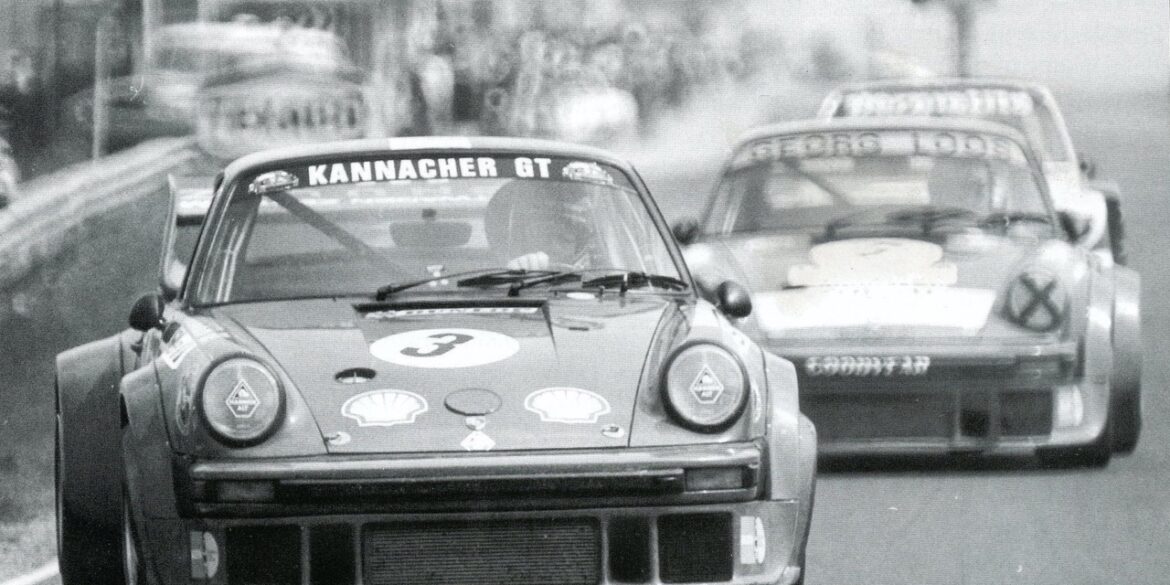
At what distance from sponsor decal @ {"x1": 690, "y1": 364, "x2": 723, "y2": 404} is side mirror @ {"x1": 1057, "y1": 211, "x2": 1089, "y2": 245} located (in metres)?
4.09

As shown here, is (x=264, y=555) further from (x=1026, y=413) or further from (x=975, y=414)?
(x=1026, y=413)

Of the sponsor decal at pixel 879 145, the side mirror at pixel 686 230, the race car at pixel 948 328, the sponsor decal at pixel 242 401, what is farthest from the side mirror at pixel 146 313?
the sponsor decal at pixel 879 145

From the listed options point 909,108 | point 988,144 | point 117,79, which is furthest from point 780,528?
point 117,79

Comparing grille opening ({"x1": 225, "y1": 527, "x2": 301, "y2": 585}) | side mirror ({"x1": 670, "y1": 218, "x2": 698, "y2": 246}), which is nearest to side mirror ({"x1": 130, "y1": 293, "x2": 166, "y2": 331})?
grille opening ({"x1": 225, "y1": 527, "x2": 301, "y2": 585})

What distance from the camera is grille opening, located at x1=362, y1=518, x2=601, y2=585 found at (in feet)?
15.4

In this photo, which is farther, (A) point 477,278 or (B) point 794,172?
(B) point 794,172

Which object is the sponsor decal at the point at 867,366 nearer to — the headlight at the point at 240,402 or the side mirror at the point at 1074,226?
the side mirror at the point at 1074,226

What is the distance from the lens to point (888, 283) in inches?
318

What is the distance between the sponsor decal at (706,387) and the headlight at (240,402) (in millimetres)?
855

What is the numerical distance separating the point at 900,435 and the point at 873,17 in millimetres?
9381

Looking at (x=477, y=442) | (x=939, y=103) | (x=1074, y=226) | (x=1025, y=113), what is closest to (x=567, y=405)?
(x=477, y=442)

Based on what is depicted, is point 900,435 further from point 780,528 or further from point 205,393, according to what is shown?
point 205,393

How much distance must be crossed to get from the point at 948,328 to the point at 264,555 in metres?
3.65

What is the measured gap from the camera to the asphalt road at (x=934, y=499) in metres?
6.20
